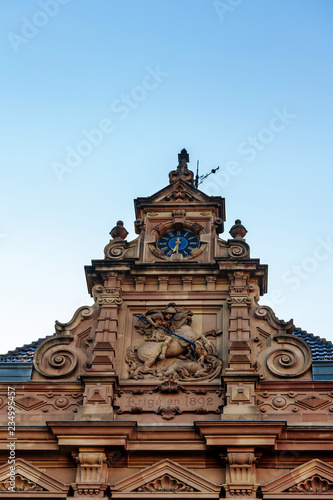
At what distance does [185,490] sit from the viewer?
18031 millimetres

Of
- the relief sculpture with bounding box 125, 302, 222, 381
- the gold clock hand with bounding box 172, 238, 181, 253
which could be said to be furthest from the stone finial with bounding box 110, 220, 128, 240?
the relief sculpture with bounding box 125, 302, 222, 381

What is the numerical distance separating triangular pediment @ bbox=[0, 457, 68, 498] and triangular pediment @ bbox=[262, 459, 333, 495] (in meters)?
4.02

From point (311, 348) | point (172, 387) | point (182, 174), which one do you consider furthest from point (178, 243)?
point (172, 387)

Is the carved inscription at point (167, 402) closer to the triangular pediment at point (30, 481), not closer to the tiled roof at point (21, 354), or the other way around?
the triangular pediment at point (30, 481)

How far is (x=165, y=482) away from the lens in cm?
1819

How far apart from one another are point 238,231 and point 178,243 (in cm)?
147

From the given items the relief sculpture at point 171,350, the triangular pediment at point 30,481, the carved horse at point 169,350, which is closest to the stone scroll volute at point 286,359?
the relief sculpture at point 171,350

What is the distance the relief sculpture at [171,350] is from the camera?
1991 cm

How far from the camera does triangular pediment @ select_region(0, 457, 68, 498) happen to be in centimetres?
1816

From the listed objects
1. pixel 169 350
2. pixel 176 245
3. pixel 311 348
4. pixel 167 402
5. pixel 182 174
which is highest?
pixel 182 174

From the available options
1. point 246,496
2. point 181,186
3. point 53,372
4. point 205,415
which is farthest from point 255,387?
point 181,186

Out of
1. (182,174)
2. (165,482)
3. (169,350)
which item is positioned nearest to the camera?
(165,482)

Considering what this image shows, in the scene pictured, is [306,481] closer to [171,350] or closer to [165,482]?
[165,482]

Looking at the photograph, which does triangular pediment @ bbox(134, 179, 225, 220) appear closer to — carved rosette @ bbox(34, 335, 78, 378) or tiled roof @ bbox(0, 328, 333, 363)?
tiled roof @ bbox(0, 328, 333, 363)
